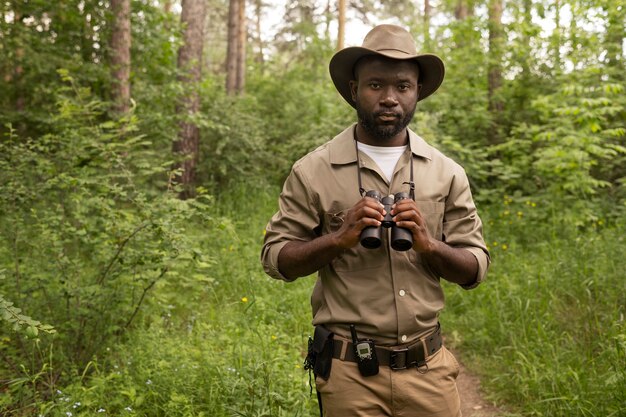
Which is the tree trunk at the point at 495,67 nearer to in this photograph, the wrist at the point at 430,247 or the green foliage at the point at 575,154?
the green foliage at the point at 575,154

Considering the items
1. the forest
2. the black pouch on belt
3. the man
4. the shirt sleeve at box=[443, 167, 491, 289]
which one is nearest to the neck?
the man

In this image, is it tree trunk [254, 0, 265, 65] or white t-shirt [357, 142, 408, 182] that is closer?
white t-shirt [357, 142, 408, 182]

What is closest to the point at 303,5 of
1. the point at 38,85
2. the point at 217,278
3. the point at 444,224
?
the point at 38,85

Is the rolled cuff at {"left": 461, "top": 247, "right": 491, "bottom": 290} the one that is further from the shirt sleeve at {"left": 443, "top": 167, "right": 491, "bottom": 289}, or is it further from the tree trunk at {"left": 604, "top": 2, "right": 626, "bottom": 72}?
the tree trunk at {"left": 604, "top": 2, "right": 626, "bottom": 72}

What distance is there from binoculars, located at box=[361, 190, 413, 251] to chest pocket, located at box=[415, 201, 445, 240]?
29 centimetres

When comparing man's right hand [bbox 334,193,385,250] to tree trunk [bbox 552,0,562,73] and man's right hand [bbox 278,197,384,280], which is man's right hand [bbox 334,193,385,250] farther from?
tree trunk [bbox 552,0,562,73]


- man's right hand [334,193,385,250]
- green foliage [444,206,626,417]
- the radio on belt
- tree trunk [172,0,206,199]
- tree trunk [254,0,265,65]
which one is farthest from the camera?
tree trunk [254,0,265,65]

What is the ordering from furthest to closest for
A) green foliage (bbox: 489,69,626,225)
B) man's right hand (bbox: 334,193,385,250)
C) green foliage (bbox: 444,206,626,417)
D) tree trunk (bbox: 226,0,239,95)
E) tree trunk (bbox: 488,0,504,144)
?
tree trunk (bbox: 226,0,239,95) → tree trunk (bbox: 488,0,504,144) → green foliage (bbox: 489,69,626,225) → green foliage (bbox: 444,206,626,417) → man's right hand (bbox: 334,193,385,250)

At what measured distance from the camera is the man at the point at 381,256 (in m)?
2.31

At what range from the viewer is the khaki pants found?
230cm

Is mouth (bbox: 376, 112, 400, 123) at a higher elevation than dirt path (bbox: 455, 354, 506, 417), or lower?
higher

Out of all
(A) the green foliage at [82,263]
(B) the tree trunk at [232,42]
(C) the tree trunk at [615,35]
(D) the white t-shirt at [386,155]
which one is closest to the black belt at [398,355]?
(D) the white t-shirt at [386,155]

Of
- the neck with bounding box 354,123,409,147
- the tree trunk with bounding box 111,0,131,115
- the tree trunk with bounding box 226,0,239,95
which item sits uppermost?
the tree trunk with bounding box 226,0,239,95

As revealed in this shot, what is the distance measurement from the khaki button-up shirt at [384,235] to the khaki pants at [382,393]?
5.6 inches
